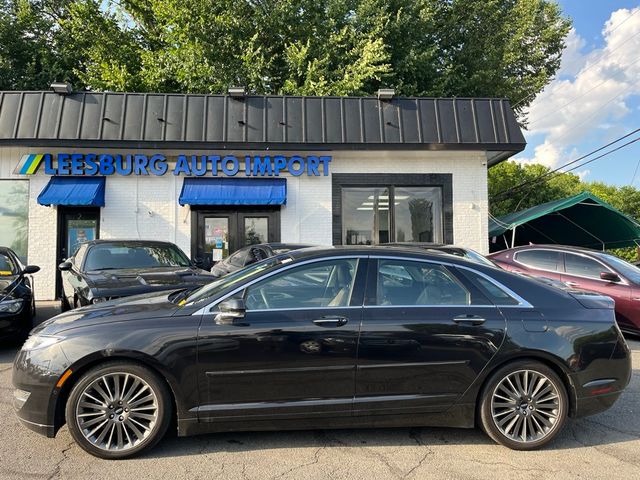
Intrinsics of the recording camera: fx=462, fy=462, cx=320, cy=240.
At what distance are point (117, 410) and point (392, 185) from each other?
9.95m

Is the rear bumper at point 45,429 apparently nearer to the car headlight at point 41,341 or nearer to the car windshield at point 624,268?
the car headlight at point 41,341

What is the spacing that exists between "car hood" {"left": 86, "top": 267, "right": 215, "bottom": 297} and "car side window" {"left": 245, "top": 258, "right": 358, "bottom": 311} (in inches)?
115

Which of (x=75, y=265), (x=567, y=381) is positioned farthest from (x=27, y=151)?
(x=567, y=381)

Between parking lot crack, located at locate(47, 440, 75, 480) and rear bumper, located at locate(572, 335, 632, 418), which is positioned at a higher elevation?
rear bumper, located at locate(572, 335, 632, 418)

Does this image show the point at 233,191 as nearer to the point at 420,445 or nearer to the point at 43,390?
the point at 43,390

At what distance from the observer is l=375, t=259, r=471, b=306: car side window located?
362cm

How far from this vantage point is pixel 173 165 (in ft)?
38.6

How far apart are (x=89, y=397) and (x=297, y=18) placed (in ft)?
57.6

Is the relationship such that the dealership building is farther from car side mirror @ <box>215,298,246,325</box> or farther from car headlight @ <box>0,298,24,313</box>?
car side mirror @ <box>215,298,246,325</box>

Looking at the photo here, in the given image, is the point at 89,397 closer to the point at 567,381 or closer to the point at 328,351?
the point at 328,351

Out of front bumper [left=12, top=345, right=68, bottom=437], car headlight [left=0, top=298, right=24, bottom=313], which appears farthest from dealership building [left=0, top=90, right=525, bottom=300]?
front bumper [left=12, top=345, right=68, bottom=437]

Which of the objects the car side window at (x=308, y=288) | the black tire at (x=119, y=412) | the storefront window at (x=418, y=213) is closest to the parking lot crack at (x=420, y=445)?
the car side window at (x=308, y=288)

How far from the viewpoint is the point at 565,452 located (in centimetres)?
353

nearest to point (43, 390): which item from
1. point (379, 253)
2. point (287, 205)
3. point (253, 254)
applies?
point (379, 253)
